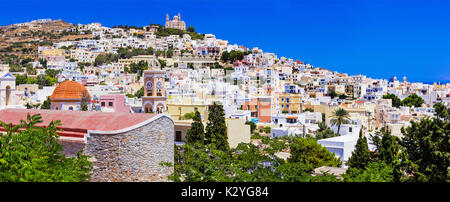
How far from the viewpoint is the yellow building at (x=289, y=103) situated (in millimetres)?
37312

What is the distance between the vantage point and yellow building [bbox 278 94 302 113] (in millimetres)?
37312

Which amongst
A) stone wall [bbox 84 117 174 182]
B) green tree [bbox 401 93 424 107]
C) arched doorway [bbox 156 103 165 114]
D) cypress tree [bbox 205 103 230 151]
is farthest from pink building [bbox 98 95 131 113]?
green tree [bbox 401 93 424 107]

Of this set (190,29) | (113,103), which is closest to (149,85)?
(113,103)

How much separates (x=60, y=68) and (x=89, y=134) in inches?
2381

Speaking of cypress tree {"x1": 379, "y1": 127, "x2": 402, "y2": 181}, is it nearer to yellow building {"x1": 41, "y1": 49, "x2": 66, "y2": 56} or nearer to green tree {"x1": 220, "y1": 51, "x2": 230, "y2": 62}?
green tree {"x1": 220, "y1": 51, "x2": 230, "y2": 62}

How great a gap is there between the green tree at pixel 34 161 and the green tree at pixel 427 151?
22.8ft

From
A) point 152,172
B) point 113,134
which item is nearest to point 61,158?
point 113,134

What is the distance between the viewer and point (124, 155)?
6312 mm

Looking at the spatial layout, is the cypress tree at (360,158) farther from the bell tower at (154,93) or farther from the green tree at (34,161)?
the bell tower at (154,93)

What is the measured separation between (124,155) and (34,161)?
5.93 feet

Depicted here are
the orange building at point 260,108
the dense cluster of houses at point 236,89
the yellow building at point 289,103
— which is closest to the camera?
the dense cluster of houses at point 236,89

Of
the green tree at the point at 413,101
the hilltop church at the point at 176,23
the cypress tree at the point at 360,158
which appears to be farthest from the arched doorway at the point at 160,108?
the hilltop church at the point at 176,23
